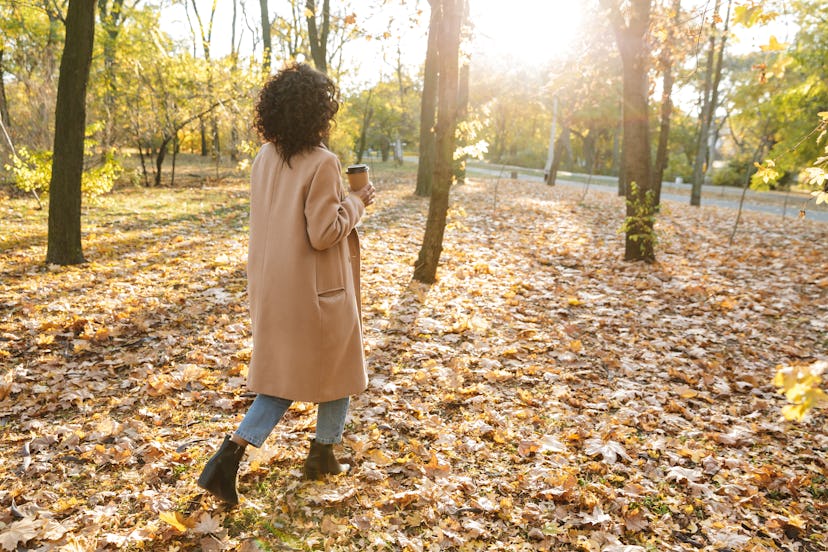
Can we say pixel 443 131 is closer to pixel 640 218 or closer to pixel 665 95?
pixel 640 218

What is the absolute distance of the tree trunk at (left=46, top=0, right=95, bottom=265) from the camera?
20.1 ft

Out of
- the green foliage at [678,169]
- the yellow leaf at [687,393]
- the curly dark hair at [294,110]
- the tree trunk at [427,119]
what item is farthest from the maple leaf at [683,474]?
the green foliage at [678,169]

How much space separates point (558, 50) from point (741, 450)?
35.5ft

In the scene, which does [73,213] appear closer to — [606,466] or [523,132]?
[606,466]

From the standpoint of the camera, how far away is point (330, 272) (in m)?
2.50

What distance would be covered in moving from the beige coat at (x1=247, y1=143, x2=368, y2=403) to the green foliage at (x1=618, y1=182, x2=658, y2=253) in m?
6.56

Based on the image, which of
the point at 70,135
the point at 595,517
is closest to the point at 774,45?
the point at 595,517

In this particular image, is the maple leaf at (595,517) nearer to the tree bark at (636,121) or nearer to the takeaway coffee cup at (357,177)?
the takeaway coffee cup at (357,177)

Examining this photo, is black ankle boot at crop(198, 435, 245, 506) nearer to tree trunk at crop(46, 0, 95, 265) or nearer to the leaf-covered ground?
the leaf-covered ground

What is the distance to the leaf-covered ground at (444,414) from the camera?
2.73 metres

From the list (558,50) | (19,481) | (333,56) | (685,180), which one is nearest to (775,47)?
(19,481)

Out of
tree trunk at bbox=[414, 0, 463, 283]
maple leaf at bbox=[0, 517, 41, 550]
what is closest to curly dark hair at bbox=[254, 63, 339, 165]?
maple leaf at bbox=[0, 517, 41, 550]

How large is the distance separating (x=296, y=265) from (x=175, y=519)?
1378mm

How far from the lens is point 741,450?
3531 millimetres
